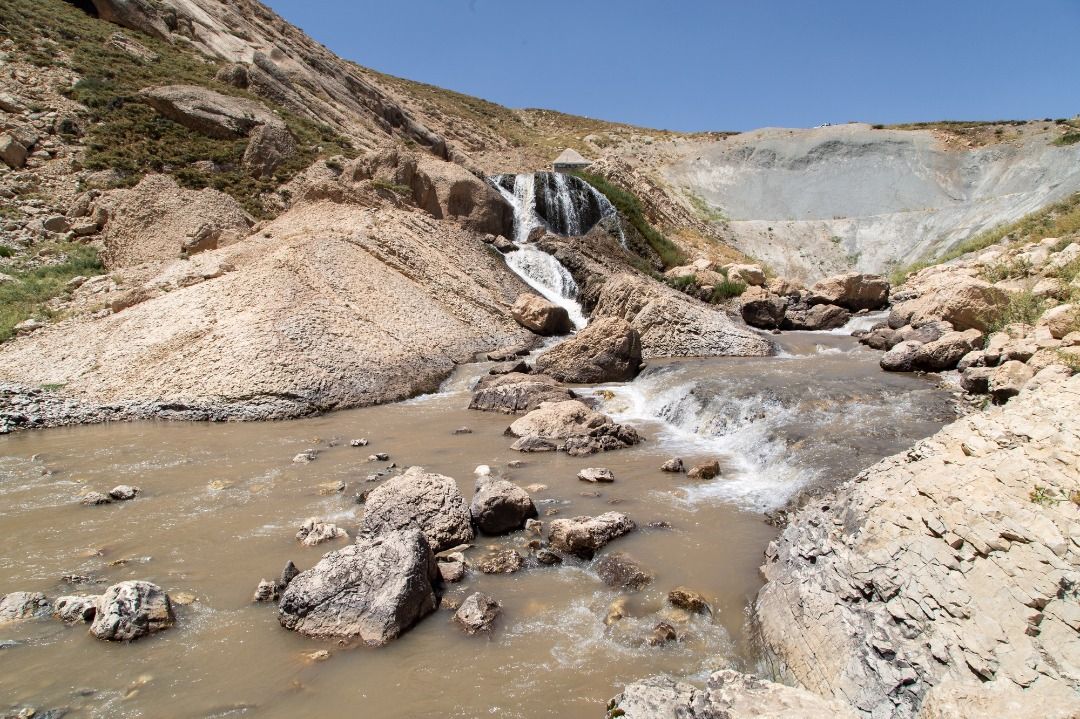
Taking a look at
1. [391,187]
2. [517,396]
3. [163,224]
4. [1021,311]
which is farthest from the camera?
[391,187]

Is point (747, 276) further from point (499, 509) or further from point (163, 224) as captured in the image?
point (499, 509)

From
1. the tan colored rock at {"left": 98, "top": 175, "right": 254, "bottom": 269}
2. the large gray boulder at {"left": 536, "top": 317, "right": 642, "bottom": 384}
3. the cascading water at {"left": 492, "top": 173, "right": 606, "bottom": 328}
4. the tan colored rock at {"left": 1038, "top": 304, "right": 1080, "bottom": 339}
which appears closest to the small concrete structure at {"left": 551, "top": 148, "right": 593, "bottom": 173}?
the cascading water at {"left": 492, "top": 173, "right": 606, "bottom": 328}

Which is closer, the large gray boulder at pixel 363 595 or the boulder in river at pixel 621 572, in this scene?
the large gray boulder at pixel 363 595

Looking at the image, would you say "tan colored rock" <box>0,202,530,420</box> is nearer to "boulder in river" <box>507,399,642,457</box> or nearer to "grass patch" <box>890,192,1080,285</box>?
"boulder in river" <box>507,399,642,457</box>

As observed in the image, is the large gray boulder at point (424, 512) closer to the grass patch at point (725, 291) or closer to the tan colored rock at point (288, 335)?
the tan colored rock at point (288, 335)

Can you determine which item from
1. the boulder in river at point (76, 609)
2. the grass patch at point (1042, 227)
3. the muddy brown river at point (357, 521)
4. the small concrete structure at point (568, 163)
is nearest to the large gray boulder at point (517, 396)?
the muddy brown river at point (357, 521)

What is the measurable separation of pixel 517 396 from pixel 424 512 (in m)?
5.78

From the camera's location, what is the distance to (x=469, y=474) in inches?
302

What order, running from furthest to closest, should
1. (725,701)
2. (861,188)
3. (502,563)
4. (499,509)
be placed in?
(861,188) → (499,509) → (502,563) → (725,701)

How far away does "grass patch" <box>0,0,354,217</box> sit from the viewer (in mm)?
19500

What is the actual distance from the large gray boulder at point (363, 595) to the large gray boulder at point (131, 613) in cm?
80

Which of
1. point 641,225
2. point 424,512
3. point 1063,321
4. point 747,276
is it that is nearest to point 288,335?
point 424,512

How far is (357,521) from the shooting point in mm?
6086

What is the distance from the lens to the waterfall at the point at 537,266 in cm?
2044
